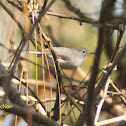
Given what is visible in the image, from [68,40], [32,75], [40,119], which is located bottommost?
[40,119]

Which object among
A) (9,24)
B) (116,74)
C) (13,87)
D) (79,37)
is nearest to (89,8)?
(79,37)

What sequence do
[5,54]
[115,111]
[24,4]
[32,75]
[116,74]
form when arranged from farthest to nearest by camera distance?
[32,75] → [116,74] → [115,111] → [5,54] → [24,4]

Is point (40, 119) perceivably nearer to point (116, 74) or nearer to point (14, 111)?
point (14, 111)

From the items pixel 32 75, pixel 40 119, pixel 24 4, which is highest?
pixel 32 75

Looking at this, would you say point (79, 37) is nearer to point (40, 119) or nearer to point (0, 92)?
point (0, 92)

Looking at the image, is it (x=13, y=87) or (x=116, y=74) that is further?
(x=116, y=74)

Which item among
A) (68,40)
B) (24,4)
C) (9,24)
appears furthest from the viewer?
(68,40)

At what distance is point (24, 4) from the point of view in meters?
1.38

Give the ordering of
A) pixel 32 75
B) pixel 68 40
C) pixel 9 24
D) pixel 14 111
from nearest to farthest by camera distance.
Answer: pixel 14 111
pixel 9 24
pixel 32 75
pixel 68 40

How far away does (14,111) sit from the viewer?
121cm

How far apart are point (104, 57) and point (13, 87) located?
280cm

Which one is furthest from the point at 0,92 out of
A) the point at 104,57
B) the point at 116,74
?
the point at 104,57

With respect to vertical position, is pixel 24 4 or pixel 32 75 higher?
pixel 32 75

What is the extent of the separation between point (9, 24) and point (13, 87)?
1.68ft
